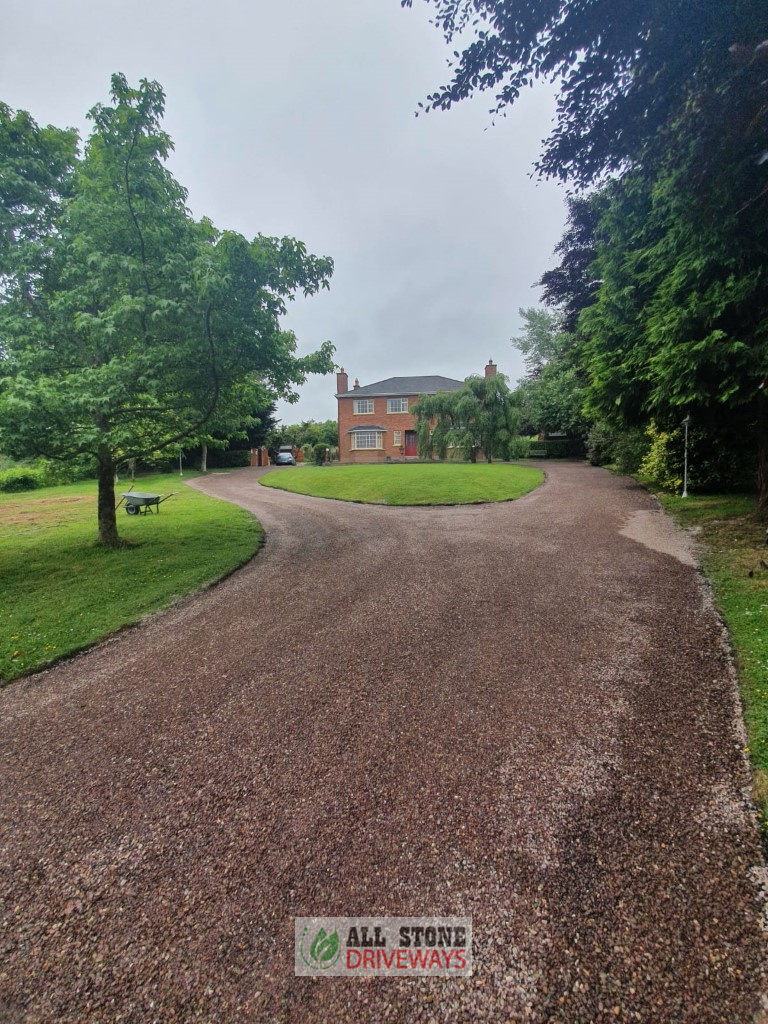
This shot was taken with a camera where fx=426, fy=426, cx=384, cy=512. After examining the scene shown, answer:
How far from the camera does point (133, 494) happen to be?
532 inches

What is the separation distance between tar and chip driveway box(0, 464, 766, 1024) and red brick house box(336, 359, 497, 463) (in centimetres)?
3522

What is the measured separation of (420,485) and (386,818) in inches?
597

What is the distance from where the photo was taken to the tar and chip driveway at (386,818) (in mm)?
1684

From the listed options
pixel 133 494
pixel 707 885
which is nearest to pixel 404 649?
pixel 707 885

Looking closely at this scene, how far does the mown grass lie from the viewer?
2.96 m

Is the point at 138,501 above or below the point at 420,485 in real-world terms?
below

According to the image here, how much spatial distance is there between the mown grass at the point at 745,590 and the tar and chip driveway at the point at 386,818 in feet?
0.43

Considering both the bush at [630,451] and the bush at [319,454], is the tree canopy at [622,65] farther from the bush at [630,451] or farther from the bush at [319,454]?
the bush at [319,454]

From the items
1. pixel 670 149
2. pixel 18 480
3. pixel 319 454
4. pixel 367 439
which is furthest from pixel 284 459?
pixel 670 149

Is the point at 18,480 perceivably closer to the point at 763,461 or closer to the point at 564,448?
the point at 763,461

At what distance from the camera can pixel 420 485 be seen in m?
17.3

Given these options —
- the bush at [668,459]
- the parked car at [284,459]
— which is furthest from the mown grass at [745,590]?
the parked car at [284,459]

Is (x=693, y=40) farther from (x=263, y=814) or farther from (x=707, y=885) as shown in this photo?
(x=263, y=814)

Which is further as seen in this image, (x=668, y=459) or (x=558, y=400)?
(x=558, y=400)
